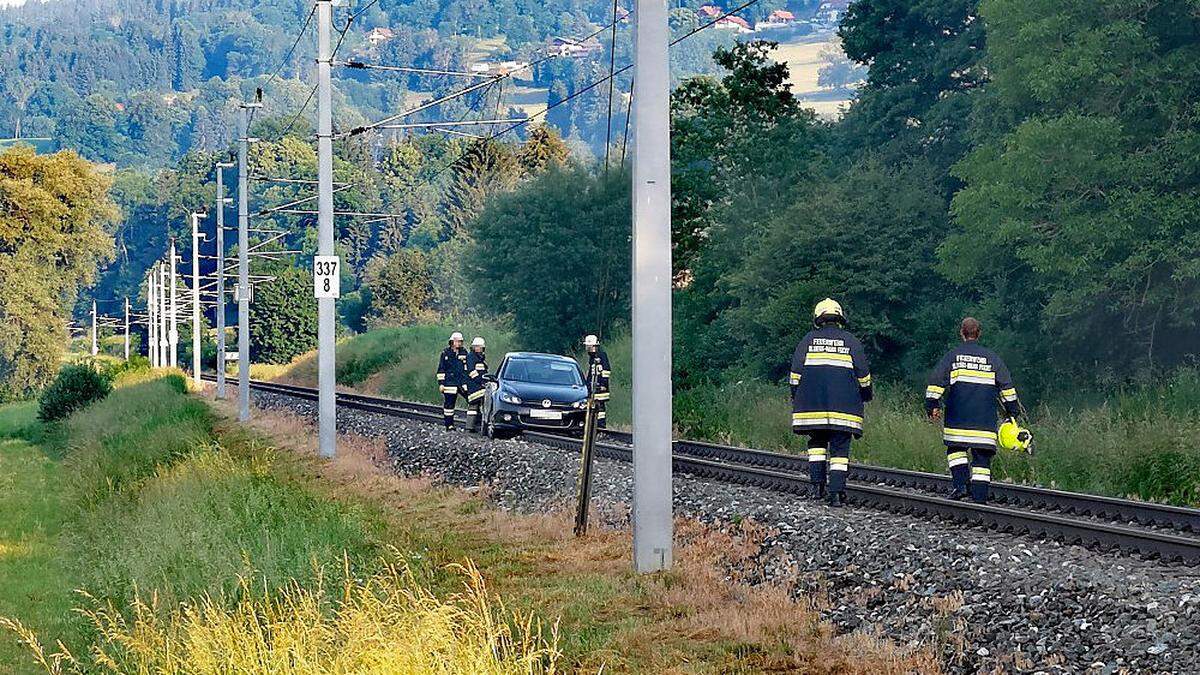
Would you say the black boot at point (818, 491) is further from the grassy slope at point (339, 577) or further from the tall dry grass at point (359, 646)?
the tall dry grass at point (359, 646)

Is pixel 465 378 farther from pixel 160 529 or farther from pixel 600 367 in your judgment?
pixel 160 529

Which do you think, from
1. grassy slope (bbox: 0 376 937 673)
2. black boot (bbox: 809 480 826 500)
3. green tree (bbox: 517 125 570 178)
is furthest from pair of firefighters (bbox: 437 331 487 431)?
green tree (bbox: 517 125 570 178)

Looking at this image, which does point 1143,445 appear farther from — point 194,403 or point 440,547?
point 194,403

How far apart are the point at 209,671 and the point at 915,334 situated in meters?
30.0

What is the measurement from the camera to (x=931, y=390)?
16297 mm

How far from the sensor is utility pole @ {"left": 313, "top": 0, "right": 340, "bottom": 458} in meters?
28.2

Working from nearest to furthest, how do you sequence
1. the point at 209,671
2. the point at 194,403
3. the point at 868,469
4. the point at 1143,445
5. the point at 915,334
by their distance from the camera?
1. the point at 209,671
2. the point at 1143,445
3. the point at 868,469
4. the point at 915,334
5. the point at 194,403

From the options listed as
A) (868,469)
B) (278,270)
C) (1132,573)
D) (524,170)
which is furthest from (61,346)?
(1132,573)

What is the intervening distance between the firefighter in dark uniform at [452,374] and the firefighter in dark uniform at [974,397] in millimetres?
16663

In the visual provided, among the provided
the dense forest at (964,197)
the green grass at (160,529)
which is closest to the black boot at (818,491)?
the green grass at (160,529)

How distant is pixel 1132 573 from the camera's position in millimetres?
11891

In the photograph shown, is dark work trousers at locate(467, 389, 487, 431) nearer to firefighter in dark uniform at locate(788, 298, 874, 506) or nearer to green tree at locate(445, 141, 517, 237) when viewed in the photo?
firefighter in dark uniform at locate(788, 298, 874, 506)

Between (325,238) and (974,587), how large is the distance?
19.2 m

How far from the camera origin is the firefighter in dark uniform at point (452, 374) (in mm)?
32188
